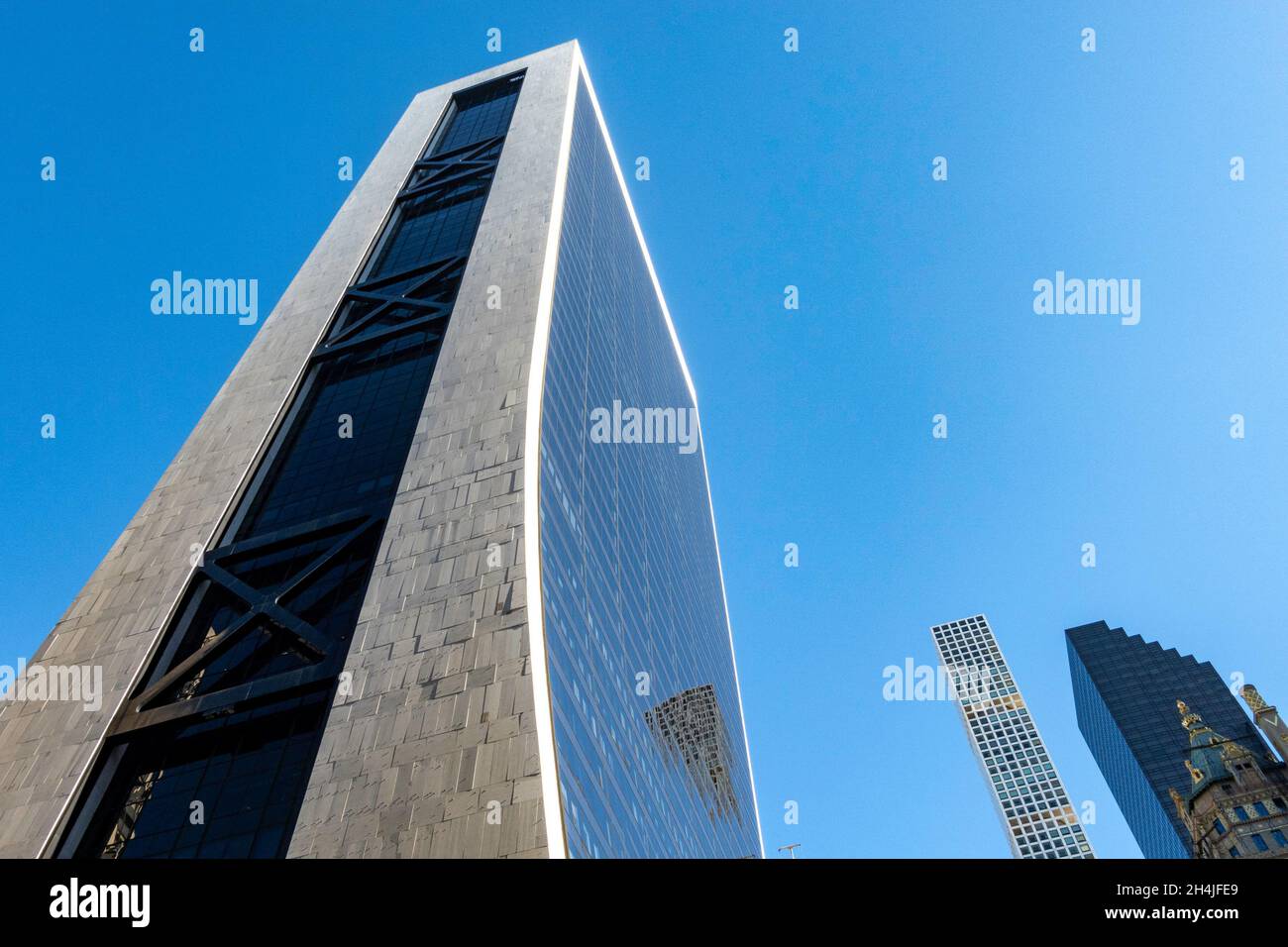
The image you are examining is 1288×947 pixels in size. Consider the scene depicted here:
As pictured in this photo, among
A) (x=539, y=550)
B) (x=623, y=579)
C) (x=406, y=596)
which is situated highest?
(x=623, y=579)

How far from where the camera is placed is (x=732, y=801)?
305 ft

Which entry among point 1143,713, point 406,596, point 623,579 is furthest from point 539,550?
point 1143,713

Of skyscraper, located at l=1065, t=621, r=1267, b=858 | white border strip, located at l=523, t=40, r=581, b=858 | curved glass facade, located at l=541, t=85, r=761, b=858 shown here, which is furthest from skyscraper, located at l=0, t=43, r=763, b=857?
skyscraper, located at l=1065, t=621, r=1267, b=858

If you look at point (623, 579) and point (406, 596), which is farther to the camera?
point (623, 579)

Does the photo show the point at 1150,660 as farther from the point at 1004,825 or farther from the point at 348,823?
the point at 348,823

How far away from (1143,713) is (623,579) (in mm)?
130303

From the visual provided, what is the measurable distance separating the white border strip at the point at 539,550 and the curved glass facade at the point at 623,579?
1173 mm

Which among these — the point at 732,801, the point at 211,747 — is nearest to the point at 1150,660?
the point at 732,801

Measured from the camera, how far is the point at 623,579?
63.3 metres

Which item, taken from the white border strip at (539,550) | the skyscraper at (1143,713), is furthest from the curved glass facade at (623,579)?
the skyscraper at (1143,713)

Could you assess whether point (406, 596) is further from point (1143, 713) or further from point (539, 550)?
point (1143, 713)

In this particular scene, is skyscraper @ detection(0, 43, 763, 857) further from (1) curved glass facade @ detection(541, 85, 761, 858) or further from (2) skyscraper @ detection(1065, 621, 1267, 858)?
(2) skyscraper @ detection(1065, 621, 1267, 858)

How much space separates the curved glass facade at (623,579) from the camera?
41.9 metres
